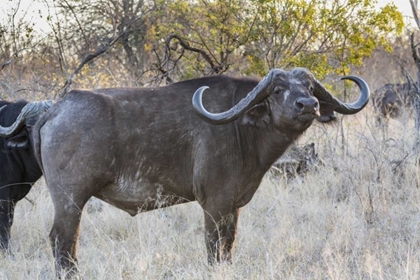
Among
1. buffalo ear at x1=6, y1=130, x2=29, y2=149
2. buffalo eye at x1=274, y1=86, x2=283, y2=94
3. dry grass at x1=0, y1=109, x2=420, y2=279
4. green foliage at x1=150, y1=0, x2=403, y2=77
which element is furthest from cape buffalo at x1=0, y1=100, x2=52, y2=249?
green foliage at x1=150, y1=0, x2=403, y2=77

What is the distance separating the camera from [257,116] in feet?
16.6

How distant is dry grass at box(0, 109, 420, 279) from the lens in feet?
16.4

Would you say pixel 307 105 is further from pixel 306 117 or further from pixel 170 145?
pixel 170 145

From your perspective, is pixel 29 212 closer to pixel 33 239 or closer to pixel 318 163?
pixel 33 239

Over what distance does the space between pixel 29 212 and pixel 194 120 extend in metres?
2.92

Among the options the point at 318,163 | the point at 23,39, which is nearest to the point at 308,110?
the point at 318,163

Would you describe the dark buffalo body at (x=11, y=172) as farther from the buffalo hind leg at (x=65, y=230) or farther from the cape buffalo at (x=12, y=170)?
the buffalo hind leg at (x=65, y=230)

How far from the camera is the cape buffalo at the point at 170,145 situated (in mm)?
4949

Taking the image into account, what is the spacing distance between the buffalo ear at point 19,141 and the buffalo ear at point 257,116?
2126 millimetres

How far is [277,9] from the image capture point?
29.3 ft

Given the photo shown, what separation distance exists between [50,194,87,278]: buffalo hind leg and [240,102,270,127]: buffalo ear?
1.41 metres

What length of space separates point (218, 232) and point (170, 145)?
79 centimetres

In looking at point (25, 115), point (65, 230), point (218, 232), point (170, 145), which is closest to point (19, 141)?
point (25, 115)

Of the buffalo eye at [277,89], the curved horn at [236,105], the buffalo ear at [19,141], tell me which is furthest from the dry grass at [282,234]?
the buffalo eye at [277,89]
